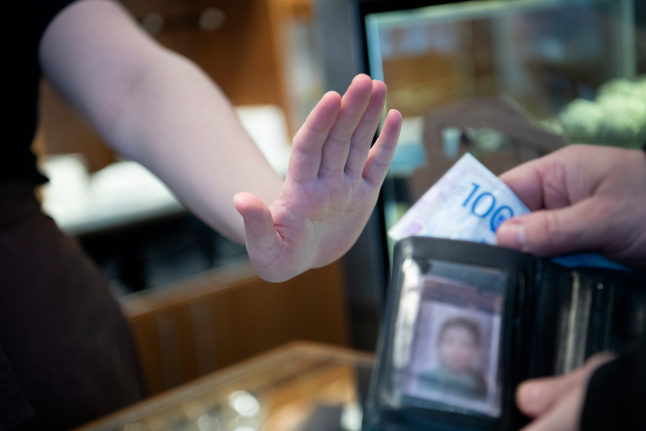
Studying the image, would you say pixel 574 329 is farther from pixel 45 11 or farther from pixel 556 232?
pixel 45 11

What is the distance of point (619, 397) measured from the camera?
318mm

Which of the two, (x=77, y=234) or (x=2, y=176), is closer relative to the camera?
(x=2, y=176)

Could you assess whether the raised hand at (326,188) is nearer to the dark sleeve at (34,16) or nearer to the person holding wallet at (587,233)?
the person holding wallet at (587,233)

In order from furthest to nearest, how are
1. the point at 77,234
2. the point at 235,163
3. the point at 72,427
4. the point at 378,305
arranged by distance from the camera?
the point at 77,234, the point at 378,305, the point at 72,427, the point at 235,163

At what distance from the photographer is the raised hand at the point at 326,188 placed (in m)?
0.41

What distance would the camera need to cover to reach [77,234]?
222cm

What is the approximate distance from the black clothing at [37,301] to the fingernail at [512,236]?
47 cm

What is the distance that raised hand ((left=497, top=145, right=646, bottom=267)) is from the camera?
1.28ft

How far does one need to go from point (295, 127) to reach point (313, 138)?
2918 mm

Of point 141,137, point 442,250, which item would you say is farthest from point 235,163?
point 442,250

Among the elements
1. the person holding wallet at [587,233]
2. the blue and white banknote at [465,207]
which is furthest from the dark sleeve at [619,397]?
the blue and white banknote at [465,207]

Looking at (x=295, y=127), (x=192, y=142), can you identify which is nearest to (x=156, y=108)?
(x=192, y=142)

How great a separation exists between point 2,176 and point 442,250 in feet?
1.74

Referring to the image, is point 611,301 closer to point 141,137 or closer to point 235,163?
point 235,163
